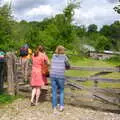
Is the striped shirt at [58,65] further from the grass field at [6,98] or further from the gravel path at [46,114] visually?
the grass field at [6,98]

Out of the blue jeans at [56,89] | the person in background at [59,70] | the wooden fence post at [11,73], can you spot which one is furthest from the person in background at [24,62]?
the person in background at [59,70]

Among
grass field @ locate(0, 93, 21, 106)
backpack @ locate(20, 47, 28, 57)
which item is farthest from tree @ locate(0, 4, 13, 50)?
grass field @ locate(0, 93, 21, 106)

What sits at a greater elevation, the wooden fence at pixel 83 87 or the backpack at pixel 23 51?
the backpack at pixel 23 51

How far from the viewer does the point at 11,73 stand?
1258cm

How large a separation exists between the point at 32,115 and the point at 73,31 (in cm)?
3956

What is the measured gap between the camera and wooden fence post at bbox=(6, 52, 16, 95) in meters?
12.5

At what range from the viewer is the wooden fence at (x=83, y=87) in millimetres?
10258

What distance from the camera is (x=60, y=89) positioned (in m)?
10.6

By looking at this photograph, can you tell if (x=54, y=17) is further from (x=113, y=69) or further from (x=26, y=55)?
(x=113, y=69)

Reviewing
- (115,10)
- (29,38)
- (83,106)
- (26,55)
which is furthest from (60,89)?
(29,38)

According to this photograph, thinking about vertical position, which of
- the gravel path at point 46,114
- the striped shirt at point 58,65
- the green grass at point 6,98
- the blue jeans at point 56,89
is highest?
the striped shirt at point 58,65

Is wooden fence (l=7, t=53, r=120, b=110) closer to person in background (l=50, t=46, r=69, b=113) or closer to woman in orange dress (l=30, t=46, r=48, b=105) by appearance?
person in background (l=50, t=46, r=69, b=113)

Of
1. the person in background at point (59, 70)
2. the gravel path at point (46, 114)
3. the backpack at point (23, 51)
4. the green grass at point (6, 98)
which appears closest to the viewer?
the gravel path at point (46, 114)

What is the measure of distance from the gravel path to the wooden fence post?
1.41 m
